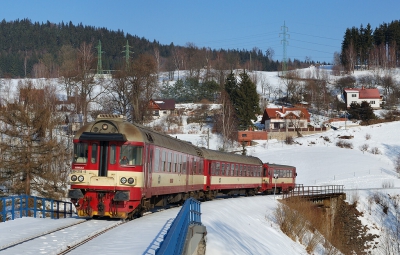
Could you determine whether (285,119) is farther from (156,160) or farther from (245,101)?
(156,160)

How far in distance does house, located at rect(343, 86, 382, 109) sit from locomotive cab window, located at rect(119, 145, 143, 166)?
101 m

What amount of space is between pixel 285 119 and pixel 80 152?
261 ft

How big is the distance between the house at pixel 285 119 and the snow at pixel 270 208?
233 inches

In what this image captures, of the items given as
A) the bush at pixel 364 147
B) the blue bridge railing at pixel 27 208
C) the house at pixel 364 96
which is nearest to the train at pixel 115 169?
the blue bridge railing at pixel 27 208

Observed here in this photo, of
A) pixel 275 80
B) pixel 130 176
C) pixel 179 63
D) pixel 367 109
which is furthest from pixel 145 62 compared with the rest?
pixel 179 63

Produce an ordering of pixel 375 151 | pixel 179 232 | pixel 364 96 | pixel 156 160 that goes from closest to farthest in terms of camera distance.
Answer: pixel 179 232, pixel 156 160, pixel 375 151, pixel 364 96

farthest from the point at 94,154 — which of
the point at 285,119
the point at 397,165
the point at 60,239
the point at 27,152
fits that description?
the point at 285,119

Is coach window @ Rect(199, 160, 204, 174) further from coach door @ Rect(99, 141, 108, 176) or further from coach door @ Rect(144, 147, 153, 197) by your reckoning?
coach door @ Rect(99, 141, 108, 176)

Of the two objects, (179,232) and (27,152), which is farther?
(27,152)

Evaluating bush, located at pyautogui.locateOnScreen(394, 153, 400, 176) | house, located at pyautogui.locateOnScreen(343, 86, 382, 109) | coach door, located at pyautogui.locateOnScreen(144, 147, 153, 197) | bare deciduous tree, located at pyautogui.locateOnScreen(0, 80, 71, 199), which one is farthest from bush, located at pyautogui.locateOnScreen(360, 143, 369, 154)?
coach door, located at pyautogui.locateOnScreen(144, 147, 153, 197)

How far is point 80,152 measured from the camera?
62.6 ft

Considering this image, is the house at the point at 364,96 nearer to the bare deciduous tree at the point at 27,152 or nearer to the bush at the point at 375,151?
the bush at the point at 375,151

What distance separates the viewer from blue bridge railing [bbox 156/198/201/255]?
8375 millimetres

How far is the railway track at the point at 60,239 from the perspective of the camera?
488 inches
